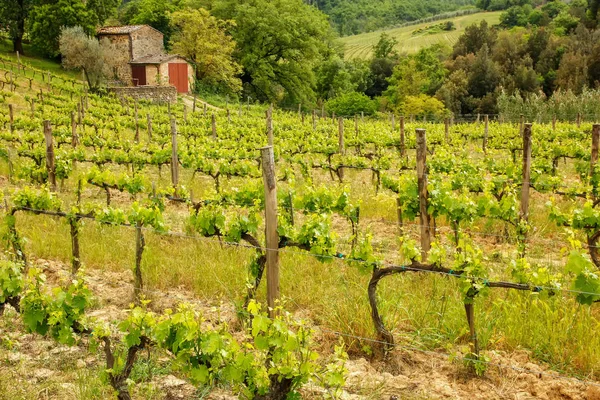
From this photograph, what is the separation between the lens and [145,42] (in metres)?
45.6

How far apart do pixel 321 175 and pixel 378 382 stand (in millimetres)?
11418

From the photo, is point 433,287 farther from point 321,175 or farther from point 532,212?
point 321,175

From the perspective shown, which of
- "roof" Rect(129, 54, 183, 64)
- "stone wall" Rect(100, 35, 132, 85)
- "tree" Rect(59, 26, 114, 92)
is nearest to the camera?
"tree" Rect(59, 26, 114, 92)

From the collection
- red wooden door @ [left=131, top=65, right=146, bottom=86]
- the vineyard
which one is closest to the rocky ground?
the vineyard

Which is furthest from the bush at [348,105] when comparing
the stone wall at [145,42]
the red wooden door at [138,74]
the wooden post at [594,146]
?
the wooden post at [594,146]

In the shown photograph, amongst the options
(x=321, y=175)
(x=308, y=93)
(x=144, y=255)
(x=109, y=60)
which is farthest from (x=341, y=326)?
(x=308, y=93)

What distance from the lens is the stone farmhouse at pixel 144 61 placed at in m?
41.2

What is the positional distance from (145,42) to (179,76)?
260 inches

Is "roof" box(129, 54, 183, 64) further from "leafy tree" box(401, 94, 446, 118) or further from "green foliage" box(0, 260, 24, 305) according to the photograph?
"green foliage" box(0, 260, 24, 305)

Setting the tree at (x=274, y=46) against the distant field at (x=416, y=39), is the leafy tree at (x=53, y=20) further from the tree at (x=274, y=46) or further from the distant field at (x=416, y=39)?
the distant field at (x=416, y=39)

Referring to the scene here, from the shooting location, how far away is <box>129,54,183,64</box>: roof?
134ft

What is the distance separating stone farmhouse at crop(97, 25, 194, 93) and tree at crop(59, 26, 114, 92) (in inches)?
152

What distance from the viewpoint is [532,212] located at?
378 inches

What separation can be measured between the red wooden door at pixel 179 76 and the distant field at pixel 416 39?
157ft
